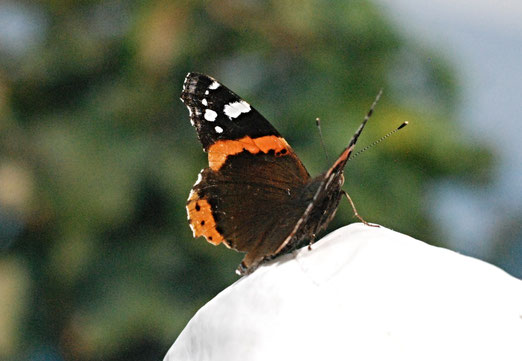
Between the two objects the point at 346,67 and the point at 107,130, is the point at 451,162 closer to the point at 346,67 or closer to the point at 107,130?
the point at 346,67

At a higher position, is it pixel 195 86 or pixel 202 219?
pixel 195 86

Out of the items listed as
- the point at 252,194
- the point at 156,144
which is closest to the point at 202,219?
the point at 252,194

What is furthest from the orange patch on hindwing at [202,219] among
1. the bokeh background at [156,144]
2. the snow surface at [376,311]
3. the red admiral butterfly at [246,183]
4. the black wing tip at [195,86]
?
the bokeh background at [156,144]

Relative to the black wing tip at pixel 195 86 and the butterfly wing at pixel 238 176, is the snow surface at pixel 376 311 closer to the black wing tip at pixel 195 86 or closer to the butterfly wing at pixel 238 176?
the butterfly wing at pixel 238 176

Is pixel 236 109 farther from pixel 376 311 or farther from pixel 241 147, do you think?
pixel 376 311

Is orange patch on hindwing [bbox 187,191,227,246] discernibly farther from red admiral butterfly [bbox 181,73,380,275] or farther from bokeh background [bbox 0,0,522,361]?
bokeh background [bbox 0,0,522,361]

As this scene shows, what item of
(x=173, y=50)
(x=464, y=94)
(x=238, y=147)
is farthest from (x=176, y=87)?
(x=238, y=147)
